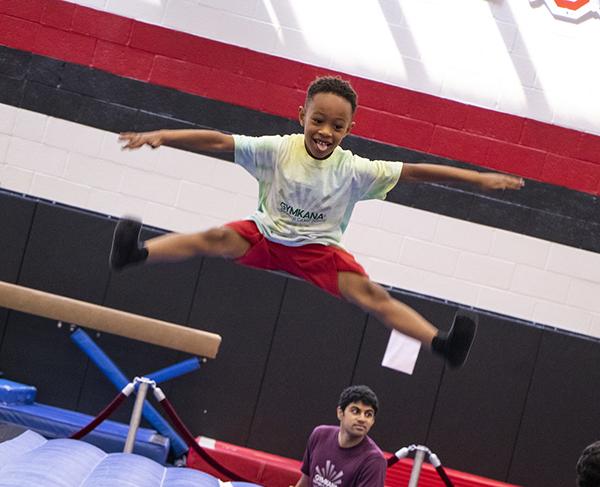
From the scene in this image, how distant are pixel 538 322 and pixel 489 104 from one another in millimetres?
1535

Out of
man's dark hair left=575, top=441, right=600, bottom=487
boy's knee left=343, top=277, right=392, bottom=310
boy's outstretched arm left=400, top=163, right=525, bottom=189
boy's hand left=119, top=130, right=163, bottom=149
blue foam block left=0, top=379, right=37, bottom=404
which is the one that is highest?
boy's outstretched arm left=400, top=163, right=525, bottom=189

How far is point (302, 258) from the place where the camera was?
12.1 feet

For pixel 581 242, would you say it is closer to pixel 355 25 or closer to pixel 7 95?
pixel 355 25

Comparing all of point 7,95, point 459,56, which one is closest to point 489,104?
point 459,56

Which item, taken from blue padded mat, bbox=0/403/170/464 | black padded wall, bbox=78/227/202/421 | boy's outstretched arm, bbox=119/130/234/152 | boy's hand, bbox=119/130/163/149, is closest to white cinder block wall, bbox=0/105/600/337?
black padded wall, bbox=78/227/202/421

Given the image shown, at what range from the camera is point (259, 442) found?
6.98m

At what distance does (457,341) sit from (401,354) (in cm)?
331

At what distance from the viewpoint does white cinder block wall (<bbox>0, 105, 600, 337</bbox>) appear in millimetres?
7012

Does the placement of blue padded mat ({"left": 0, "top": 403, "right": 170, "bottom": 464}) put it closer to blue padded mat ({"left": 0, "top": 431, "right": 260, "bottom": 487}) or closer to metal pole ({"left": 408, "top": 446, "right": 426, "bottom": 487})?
blue padded mat ({"left": 0, "top": 431, "right": 260, "bottom": 487})

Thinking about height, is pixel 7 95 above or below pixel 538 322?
above

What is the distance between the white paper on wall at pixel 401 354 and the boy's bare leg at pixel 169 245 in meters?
3.26

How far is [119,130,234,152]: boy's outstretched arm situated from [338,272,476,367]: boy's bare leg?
0.63 metres

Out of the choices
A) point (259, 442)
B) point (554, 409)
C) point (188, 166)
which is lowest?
point (259, 442)

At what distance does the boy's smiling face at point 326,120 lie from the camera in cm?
349
